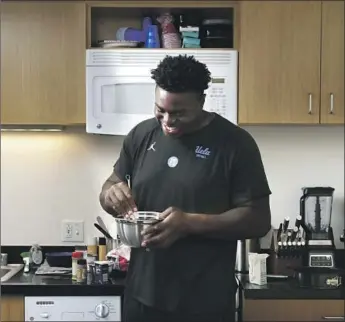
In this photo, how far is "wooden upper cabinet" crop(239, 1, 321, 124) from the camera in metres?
2.43

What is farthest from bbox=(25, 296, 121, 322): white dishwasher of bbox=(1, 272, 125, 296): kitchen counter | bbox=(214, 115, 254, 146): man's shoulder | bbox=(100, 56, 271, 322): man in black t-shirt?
bbox=(214, 115, 254, 146): man's shoulder

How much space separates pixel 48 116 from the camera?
2.47m

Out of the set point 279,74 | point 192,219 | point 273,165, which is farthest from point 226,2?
point 192,219

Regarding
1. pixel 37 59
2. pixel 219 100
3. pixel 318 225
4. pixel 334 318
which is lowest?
pixel 334 318

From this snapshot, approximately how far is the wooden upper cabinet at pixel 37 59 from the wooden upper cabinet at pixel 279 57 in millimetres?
656

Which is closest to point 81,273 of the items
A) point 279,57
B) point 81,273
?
point 81,273

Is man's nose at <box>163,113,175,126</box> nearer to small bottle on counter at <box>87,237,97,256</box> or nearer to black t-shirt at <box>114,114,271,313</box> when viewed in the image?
black t-shirt at <box>114,114,271,313</box>

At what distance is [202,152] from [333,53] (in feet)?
3.51

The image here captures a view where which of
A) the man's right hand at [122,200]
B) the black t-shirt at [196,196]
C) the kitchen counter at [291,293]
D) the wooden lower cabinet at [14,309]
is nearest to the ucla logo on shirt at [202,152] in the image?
the black t-shirt at [196,196]

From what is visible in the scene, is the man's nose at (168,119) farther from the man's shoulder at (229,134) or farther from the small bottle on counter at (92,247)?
the small bottle on counter at (92,247)

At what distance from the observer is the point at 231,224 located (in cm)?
158

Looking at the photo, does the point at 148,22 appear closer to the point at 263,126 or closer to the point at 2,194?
the point at 263,126

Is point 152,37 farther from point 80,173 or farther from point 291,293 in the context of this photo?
point 291,293

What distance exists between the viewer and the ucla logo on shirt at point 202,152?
162 centimetres
